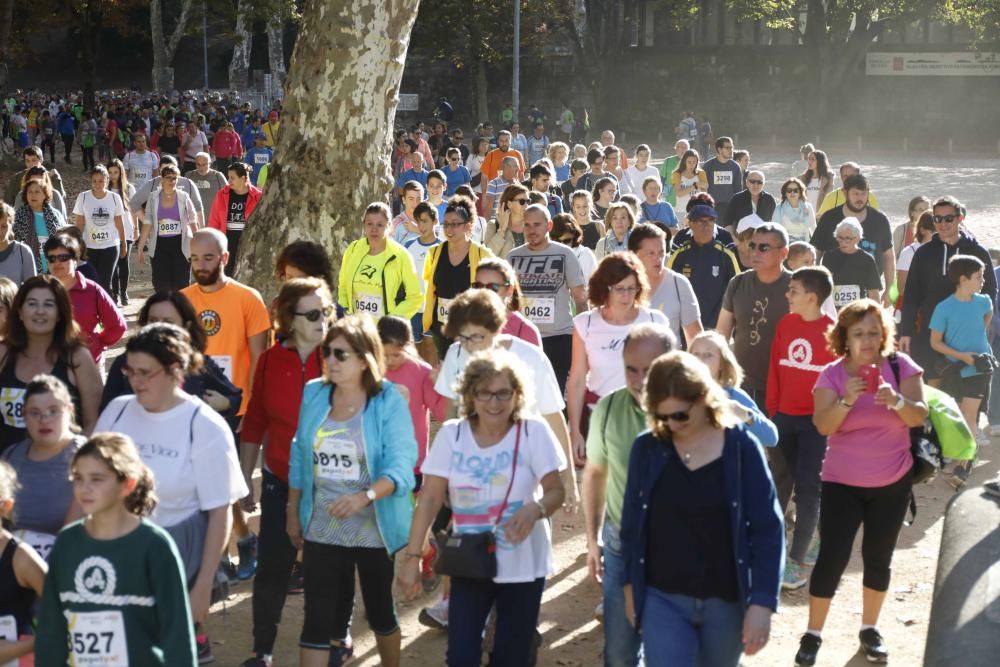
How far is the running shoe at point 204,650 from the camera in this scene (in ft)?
21.2

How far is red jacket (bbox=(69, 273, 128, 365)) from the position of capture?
7.80 m

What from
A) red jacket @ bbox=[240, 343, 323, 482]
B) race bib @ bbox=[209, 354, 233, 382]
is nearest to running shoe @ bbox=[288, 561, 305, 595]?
race bib @ bbox=[209, 354, 233, 382]

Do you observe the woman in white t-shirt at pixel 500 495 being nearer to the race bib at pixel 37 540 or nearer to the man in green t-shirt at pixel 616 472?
the man in green t-shirt at pixel 616 472

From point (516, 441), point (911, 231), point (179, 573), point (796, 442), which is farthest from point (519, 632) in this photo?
point (911, 231)

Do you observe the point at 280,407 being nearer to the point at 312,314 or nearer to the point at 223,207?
the point at 312,314

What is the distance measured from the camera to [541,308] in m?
9.17

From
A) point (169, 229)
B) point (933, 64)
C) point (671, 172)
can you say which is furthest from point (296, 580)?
point (933, 64)

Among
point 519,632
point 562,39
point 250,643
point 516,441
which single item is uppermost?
point 562,39

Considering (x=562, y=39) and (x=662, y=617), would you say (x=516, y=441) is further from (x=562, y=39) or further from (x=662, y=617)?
(x=562, y=39)

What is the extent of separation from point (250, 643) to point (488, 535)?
2.17m

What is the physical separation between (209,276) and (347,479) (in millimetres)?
2156

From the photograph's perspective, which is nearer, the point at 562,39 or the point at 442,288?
the point at 442,288

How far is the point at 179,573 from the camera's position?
441 centimetres

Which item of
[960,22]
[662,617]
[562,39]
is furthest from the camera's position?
[562,39]
